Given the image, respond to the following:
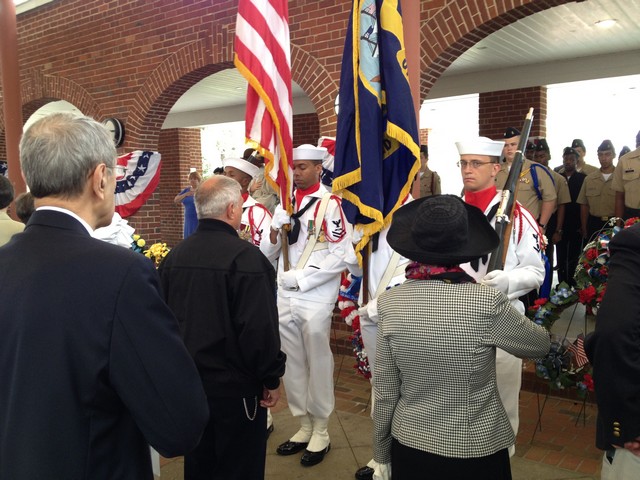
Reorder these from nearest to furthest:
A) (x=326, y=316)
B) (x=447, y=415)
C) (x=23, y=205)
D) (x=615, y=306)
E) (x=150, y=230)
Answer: (x=615, y=306) → (x=447, y=415) → (x=23, y=205) → (x=326, y=316) → (x=150, y=230)

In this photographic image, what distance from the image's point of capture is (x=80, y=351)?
1413 millimetres

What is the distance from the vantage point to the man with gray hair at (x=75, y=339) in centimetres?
141

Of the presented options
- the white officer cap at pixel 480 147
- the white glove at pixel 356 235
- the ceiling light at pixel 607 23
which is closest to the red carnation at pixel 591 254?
the white officer cap at pixel 480 147

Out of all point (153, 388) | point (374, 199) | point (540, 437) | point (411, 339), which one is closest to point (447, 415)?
point (411, 339)

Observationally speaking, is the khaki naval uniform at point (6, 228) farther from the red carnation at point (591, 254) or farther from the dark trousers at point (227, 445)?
the red carnation at point (591, 254)

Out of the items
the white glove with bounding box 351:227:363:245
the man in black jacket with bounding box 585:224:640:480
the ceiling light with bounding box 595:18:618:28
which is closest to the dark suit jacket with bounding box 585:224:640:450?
the man in black jacket with bounding box 585:224:640:480

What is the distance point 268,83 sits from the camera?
423 cm

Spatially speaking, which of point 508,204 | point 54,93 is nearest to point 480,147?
point 508,204

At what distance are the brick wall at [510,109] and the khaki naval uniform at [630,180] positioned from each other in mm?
3808

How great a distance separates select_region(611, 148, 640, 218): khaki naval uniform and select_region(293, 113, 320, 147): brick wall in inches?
318

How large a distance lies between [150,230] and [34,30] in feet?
14.0

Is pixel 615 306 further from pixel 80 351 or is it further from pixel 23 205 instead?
pixel 23 205

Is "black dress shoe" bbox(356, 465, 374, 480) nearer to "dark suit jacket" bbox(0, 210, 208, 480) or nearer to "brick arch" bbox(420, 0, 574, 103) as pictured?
"dark suit jacket" bbox(0, 210, 208, 480)

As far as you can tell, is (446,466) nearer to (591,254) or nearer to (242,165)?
(591,254)
